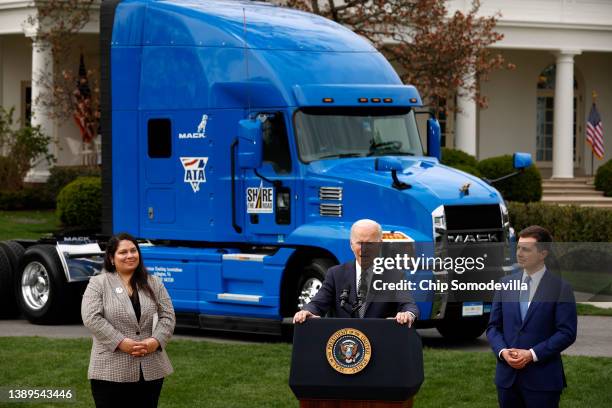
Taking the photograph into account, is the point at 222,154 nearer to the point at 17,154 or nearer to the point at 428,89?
the point at 428,89

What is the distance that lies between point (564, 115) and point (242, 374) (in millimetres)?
26963

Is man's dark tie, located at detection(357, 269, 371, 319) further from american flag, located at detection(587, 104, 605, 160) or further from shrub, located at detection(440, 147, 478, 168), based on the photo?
american flag, located at detection(587, 104, 605, 160)

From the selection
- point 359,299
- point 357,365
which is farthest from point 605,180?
point 357,365

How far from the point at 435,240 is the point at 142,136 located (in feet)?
13.6

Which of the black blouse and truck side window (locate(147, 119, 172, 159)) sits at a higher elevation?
truck side window (locate(147, 119, 172, 159))

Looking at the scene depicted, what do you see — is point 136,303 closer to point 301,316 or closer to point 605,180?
point 301,316

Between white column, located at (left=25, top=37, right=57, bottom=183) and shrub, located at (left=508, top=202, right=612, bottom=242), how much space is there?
1456 centimetres

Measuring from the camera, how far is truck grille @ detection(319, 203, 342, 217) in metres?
15.1

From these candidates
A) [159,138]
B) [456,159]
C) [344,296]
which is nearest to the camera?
[344,296]

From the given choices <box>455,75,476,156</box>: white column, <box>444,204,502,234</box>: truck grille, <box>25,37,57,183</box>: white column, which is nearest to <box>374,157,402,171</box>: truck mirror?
<box>444,204,502,234</box>: truck grille

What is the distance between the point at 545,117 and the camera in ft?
139

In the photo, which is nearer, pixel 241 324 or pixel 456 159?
pixel 241 324

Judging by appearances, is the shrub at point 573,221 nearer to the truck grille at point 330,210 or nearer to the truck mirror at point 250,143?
the truck grille at point 330,210

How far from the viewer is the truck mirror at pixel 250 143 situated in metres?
15.3
